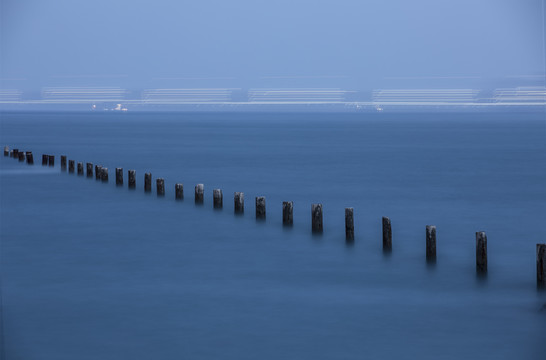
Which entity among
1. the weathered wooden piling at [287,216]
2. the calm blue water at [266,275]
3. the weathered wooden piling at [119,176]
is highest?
the weathered wooden piling at [119,176]

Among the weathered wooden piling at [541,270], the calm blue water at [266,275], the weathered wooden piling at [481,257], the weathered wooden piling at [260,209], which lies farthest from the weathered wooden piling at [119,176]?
the weathered wooden piling at [541,270]

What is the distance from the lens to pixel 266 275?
1423 cm

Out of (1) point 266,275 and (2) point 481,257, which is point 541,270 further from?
(1) point 266,275

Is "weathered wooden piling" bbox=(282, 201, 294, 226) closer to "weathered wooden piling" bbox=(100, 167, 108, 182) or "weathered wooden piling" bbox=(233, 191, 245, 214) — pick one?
"weathered wooden piling" bbox=(233, 191, 245, 214)

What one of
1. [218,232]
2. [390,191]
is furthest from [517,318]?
[390,191]

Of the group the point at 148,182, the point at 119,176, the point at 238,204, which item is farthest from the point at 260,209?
the point at 119,176

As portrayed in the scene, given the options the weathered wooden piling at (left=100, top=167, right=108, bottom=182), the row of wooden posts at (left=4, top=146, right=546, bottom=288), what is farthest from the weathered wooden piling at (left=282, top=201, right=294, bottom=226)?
the weathered wooden piling at (left=100, top=167, right=108, bottom=182)

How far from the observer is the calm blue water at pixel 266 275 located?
1034cm

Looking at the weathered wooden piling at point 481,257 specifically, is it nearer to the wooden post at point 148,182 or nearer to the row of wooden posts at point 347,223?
→ the row of wooden posts at point 347,223

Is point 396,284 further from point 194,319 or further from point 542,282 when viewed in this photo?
point 194,319

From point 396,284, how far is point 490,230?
6.37m

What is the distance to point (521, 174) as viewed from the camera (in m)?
33.3

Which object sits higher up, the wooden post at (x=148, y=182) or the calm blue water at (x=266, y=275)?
the wooden post at (x=148, y=182)

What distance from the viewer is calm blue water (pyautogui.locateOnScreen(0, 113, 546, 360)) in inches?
407
